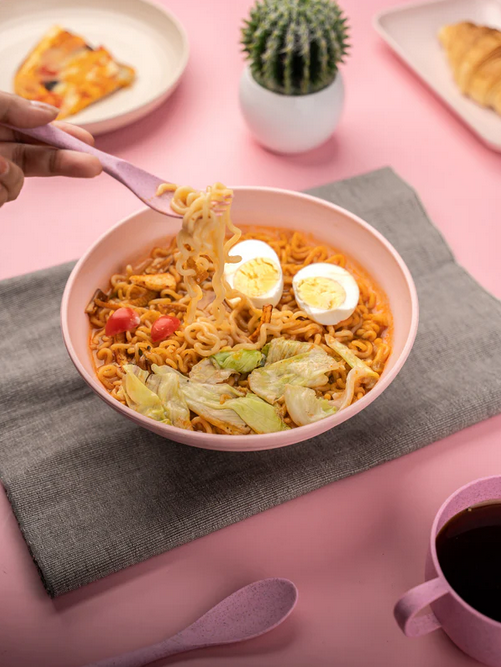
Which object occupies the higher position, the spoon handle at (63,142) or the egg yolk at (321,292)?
the spoon handle at (63,142)

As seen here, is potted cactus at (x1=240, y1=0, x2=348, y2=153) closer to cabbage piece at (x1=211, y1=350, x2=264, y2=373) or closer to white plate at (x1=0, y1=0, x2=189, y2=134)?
white plate at (x1=0, y1=0, x2=189, y2=134)

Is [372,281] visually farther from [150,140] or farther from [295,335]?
[150,140]

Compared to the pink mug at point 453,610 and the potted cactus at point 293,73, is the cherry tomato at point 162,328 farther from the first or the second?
the potted cactus at point 293,73

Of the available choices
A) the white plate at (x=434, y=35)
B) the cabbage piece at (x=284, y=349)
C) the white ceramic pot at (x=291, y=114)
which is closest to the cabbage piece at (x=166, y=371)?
the cabbage piece at (x=284, y=349)

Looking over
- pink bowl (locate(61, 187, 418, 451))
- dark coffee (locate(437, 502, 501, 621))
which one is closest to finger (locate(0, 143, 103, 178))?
pink bowl (locate(61, 187, 418, 451))

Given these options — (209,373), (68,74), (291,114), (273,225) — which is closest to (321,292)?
(273,225)

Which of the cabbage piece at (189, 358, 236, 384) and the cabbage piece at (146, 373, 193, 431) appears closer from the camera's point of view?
the cabbage piece at (146, 373, 193, 431)
